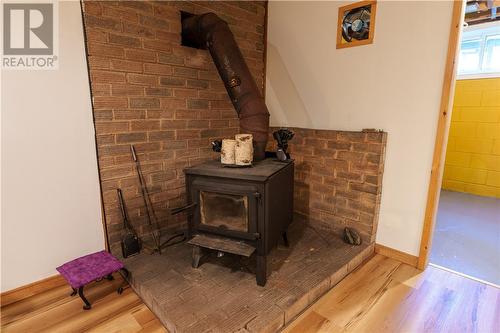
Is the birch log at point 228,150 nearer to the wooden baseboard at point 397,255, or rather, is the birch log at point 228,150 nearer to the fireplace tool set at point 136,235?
the fireplace tool set at point 136,235

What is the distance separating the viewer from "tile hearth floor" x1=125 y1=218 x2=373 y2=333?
1451mm

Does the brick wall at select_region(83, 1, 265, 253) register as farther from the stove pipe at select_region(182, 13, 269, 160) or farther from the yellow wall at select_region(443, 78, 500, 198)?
the yellow wall at select_region(443, 78, 500, 198)

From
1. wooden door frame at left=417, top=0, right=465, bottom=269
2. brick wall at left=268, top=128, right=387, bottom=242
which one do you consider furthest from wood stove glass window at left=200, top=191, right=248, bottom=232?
wooden door frame at left=417, top=0, right=465, bottom=269

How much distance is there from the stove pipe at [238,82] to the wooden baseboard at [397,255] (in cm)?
127

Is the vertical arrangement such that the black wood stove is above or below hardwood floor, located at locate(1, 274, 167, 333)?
above

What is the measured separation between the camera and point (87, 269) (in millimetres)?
1696

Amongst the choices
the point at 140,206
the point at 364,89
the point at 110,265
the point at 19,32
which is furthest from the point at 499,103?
the point at 19,32

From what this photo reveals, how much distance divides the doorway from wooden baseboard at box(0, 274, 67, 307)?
3.39 metres

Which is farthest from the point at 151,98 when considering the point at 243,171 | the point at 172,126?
the point at 243,171

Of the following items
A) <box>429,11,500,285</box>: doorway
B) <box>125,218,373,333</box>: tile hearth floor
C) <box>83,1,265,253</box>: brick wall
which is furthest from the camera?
<box>429,11,500,285</box>: doorway

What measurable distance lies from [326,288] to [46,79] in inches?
86.0

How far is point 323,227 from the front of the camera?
8.29ft

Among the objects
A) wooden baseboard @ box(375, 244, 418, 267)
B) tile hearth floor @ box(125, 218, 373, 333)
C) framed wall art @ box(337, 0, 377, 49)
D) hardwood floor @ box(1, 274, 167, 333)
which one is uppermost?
framed wall art @ box(337, 0, 377, 49)

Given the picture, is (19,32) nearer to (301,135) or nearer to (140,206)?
(140,206)
